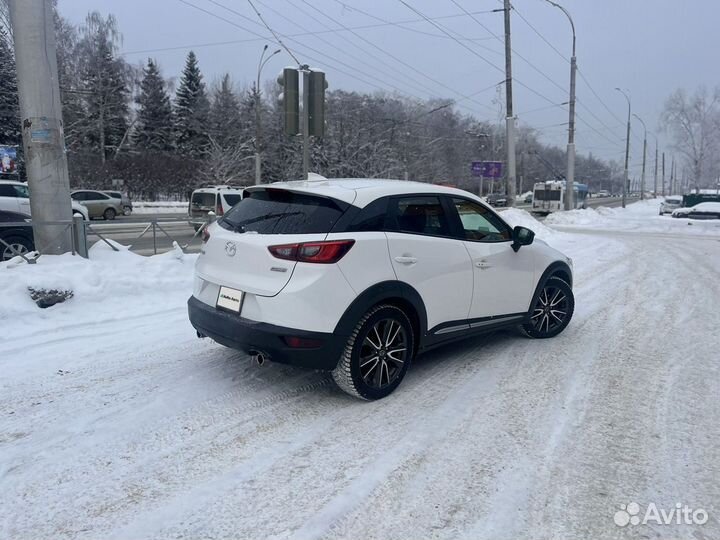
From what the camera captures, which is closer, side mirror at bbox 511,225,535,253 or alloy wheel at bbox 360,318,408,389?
alloy wheel at bbox 360,318,408,389

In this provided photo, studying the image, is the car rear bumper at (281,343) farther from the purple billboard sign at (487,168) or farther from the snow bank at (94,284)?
the purple billboard sign at (487,168)

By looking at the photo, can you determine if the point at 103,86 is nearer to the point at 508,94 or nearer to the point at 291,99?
the point at 508,94

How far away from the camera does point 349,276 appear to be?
376 cm

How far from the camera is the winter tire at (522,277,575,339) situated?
5.75 m

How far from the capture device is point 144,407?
3891 millimetres

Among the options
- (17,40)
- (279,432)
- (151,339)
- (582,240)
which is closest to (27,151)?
(17,40)

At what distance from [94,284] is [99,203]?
25096 millimetres

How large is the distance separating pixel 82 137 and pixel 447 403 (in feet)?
177

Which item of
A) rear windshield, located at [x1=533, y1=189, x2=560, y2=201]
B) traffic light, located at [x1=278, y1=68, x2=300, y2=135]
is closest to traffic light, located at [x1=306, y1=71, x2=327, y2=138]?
traffic light, located at [x1=278, y1=68, x2=300, y2=135]

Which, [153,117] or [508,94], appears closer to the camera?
[508,94]

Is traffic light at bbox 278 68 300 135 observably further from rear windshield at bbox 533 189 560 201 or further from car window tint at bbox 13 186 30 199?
rear windshield at bbox 533 189 560 201

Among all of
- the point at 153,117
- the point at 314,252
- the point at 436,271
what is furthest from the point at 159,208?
the point at 314,252

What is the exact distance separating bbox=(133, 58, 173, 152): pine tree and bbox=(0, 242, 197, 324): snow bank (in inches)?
1922

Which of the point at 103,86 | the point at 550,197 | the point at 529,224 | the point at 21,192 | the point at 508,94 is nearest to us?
the point at 21,192
